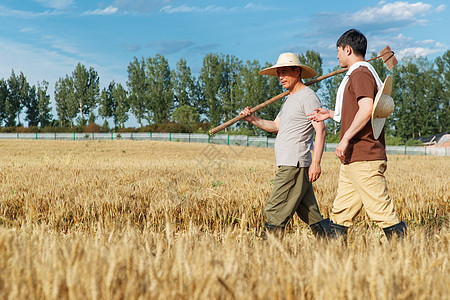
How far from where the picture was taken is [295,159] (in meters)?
3.55

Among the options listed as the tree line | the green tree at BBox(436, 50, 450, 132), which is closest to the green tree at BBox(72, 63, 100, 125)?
the tree line

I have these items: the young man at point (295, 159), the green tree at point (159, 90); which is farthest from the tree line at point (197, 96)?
the young man at point (295, 159)

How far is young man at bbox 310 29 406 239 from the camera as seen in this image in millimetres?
3188

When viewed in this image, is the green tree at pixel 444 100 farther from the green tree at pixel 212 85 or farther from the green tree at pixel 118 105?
the green tree at pixel 118 105

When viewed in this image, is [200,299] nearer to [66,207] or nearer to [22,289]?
[22,289]

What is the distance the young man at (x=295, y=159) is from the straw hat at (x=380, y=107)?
50 cm

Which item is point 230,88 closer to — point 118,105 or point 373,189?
point 118,105

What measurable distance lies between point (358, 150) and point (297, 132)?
622mm

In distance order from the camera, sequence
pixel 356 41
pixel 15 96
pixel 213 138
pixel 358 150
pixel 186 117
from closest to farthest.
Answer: pixel 358 150 < pixel 356 41 < pixel 213 138 < pixel 186 117 < pixel 15 96

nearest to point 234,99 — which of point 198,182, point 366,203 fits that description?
point 198,182

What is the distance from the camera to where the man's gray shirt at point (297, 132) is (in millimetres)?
3576

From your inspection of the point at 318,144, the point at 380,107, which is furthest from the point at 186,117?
the point at 380,107

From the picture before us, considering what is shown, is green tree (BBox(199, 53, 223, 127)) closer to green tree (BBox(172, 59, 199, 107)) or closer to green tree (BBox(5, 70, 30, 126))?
green tree (BBox(172, 59, 199, 107))

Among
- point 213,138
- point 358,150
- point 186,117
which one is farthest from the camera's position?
point 186,117
